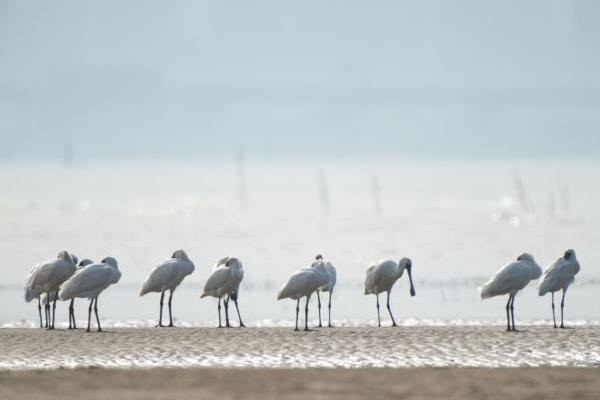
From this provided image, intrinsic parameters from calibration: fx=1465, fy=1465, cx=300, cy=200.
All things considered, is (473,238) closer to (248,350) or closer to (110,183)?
(248,350)

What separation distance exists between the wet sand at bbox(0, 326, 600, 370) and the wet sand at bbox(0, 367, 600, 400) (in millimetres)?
846

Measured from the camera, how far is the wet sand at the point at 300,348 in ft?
69.1

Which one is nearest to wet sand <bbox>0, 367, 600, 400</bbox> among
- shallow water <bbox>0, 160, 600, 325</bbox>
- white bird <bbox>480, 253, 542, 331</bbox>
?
white bird <bbox>480, 253, 542, 331</bbox>

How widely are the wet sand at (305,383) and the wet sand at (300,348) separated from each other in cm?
85

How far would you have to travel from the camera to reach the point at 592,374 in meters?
19.7

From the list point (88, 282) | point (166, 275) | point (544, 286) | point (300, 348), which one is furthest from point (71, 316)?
point (544, 286)

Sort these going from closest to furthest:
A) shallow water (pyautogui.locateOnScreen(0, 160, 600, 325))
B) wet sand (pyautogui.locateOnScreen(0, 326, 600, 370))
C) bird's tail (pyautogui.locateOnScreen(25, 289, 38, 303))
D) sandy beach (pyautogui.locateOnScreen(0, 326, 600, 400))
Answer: sandy beach (pyautogui.locateOnScreen(0, 326, 600, 400)), wet sand (pyautogui.locateOnScreen(0, 326, 600, 370)), bird's tail (pyautogui.locateOnScreen(25, 289, 38, 303)), shallow water (pyautogui.locateOnScreen(0, 160, 600, 325))

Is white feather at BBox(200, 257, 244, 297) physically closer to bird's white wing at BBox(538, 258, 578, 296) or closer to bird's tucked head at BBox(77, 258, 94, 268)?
bird's tucked head at BBox(77, 258, 94, 268)

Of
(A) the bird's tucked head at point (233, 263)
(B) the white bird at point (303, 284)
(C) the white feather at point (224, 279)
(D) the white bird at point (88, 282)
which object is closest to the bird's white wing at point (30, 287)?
(D) the white bird at point (88, 282)

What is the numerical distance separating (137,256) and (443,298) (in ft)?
52.5

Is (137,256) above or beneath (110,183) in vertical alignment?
beneath

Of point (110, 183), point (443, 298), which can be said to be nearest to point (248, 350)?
point (443, 298)

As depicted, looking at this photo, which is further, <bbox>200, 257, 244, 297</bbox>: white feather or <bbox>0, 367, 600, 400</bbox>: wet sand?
<bbox>200, 257, 244, 297</bbox>: white feather

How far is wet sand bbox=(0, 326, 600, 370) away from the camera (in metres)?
21.0
